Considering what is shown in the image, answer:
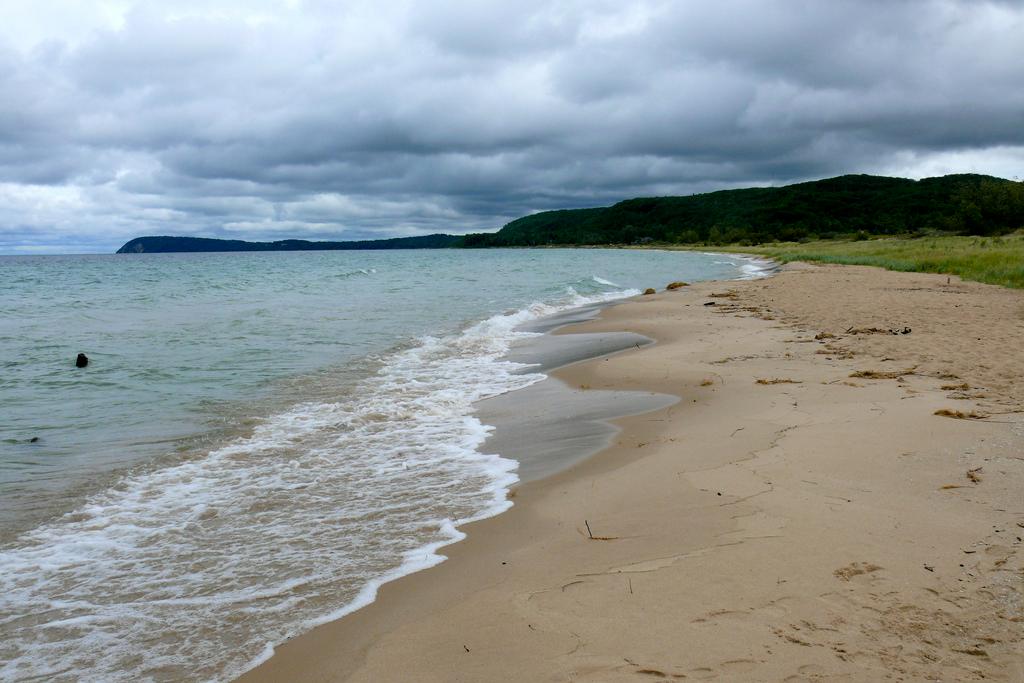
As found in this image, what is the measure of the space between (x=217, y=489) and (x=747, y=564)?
4.64 metres

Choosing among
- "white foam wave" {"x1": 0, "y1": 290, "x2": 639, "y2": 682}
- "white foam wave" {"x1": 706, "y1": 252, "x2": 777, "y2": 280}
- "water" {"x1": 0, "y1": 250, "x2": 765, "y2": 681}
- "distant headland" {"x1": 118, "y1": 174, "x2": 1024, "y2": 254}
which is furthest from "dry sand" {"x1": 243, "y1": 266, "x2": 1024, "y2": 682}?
"distant headland" {"x1": 118, "y1": 174, "x2": 1024, "y2": 254}

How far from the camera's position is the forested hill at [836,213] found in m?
58.7

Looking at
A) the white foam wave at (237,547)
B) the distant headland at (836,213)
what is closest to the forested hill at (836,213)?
the distant headland at (836,213)

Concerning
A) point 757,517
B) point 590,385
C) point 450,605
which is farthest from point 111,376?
point 757,517

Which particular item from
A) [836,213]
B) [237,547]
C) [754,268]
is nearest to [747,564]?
[237,547]

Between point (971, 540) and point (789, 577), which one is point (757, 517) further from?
point (971, 540)

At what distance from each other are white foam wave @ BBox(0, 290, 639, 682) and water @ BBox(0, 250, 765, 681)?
0.05ft

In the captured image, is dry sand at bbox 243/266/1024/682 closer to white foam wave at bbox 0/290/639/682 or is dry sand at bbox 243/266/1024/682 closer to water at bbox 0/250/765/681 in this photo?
white foam wave at bbox 0/290/639/682

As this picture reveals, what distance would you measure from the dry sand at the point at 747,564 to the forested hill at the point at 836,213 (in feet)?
207

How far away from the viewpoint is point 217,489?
5922mm

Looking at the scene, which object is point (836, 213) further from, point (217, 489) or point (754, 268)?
point (217, 489)

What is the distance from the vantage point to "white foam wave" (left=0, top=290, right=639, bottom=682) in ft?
11.2

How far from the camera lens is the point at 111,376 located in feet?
38.2

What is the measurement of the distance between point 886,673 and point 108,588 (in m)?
4.31
